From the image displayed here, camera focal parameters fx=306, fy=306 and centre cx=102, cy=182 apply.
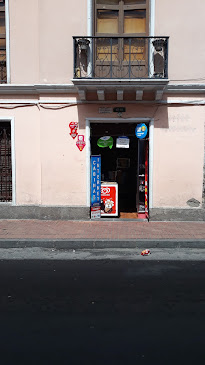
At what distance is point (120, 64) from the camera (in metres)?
8.30

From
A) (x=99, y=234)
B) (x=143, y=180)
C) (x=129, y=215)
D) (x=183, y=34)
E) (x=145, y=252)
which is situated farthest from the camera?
(x=129, y=215)

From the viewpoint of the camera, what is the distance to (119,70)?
8305 mm

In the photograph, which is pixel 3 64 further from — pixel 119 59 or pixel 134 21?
pixel 134 21

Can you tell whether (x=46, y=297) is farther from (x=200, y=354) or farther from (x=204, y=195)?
(x=204, y=195)

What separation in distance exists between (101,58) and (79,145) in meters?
2.45

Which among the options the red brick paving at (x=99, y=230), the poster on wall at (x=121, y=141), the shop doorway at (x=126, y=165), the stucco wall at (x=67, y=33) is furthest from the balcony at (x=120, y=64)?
the red brick paving at (x=99, y=230)

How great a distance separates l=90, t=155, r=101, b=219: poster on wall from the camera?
28.2 feet

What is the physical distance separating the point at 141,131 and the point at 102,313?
5.85 m

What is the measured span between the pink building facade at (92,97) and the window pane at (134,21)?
0.03 m

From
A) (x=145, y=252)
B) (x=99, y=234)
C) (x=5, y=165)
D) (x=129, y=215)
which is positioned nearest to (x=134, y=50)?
(x=129, y=215)

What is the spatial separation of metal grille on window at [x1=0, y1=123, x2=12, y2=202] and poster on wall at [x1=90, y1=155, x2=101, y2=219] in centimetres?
243

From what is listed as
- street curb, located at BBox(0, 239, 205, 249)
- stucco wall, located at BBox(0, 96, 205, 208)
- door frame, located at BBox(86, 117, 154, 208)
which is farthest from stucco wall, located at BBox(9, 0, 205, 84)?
street curb, located at BBox(0, 239, 205, 249)

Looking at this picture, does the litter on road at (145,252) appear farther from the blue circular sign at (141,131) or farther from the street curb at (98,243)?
the blue circular sign at (141,131)

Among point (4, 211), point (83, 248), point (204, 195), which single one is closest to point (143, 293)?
Result: point (83, 248)
